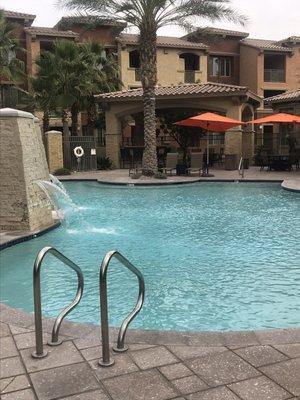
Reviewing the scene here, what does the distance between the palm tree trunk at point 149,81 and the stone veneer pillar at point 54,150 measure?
235 inches

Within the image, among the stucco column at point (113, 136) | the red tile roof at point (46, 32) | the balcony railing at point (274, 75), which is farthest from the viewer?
the balcony railing at point (274, 75)

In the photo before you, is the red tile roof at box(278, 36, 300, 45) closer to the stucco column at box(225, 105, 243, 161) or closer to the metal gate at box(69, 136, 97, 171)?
the stucco column at box(225, 105, 243, 161)

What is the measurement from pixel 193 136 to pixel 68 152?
7796mm

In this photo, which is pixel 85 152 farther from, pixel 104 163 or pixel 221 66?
pixel 221 66

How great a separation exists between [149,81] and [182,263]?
1413 centimetres

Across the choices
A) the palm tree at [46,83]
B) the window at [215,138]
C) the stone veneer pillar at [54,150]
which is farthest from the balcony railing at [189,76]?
the stone veneer pillar at [54,150]

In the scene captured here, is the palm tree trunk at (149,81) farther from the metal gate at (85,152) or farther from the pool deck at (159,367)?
the pool deck at (159,367)

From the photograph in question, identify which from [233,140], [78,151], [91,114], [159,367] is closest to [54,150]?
[78,151]

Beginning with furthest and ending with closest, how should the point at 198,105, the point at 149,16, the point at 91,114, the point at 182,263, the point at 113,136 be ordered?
the point at 91,114 → the point at 113,136 → the point at 198,105 → the point at 149,16 → the point at 182,263

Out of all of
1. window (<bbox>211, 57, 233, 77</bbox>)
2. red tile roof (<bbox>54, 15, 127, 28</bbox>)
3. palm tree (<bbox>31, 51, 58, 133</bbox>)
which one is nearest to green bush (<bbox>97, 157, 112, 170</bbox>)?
palm tree (<bbox>31, 51, 58, 133</bbox>)

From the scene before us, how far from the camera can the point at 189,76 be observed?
41.3 m

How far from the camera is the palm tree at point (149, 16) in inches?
757

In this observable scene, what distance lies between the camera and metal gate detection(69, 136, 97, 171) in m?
25.6

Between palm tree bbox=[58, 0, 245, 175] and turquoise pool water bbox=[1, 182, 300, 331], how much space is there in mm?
7008
